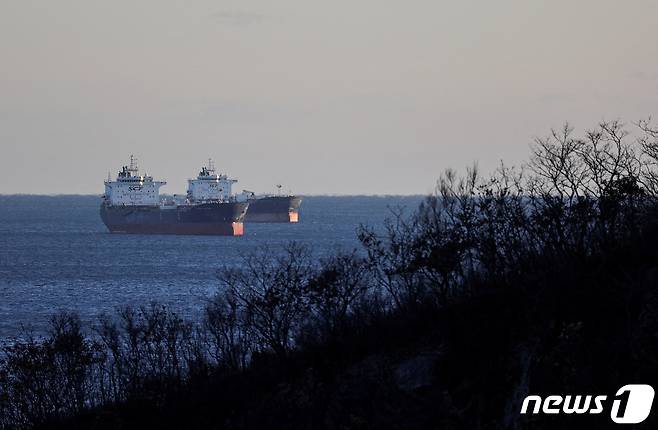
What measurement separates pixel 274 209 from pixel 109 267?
311 ft

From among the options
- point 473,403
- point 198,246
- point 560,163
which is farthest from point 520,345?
point 198,246

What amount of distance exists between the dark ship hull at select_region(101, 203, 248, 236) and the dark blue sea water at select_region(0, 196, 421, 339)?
281 cm

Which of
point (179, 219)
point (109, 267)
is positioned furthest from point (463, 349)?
point (179, 219)

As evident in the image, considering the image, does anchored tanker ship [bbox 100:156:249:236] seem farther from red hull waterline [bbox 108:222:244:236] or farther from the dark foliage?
the dark foliage

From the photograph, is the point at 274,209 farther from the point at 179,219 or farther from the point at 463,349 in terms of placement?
the point at 463,349

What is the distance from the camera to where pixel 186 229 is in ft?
511

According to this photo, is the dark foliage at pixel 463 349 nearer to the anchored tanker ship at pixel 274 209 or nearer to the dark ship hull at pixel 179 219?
the dark ship hull at pixel 179 219

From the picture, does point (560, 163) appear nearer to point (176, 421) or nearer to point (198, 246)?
point (176, 421)

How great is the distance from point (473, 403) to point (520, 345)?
1604mm

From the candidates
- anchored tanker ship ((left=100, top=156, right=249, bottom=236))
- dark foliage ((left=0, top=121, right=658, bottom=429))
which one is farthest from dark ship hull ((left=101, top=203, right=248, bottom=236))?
dark foliage ((left=0, top=121, right=658, bottom=429))

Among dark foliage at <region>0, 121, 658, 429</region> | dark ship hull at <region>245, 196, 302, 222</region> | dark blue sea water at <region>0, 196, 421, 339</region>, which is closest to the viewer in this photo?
dark foliage at <region>0, 121, 658, 429</region>

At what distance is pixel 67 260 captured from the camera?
4188 inches

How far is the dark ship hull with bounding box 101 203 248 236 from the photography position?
151 metres

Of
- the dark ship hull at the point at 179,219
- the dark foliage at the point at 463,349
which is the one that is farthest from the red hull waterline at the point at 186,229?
the dark foliage at the point at 463,349
